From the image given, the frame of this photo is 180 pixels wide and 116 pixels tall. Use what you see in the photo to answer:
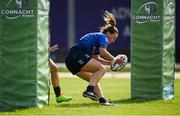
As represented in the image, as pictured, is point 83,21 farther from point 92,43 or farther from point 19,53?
point 19,53

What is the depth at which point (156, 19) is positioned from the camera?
15.7 meters

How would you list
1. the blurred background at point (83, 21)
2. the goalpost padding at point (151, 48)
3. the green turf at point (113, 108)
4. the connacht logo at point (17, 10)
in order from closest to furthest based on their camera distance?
the green turf at point (113, 108) < the connacht logo at point (17, 10) < the goalpost padding at point (151, 48) < the blurred background at point (83, 21)

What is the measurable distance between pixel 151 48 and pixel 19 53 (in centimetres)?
344

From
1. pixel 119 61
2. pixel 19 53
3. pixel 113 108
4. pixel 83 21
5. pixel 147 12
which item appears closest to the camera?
pixel 19 53

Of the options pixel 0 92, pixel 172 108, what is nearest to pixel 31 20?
pixel 0 92

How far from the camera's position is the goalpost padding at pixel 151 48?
1567 centimetres

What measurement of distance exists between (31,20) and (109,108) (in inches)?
83.9

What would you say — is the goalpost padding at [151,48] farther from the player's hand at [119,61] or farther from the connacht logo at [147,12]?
the player's hand at [119,61]

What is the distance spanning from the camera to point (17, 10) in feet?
44.0

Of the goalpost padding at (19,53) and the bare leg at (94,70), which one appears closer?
the goalpost padding at (19,53)

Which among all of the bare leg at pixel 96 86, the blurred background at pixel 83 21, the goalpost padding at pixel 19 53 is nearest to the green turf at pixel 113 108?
the bare leg at pixel 96 86

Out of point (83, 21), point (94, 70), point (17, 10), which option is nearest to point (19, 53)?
point (17, 10)

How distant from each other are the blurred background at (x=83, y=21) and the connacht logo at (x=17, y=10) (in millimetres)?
20800

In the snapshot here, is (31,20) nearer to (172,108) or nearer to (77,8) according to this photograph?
(172,108)
